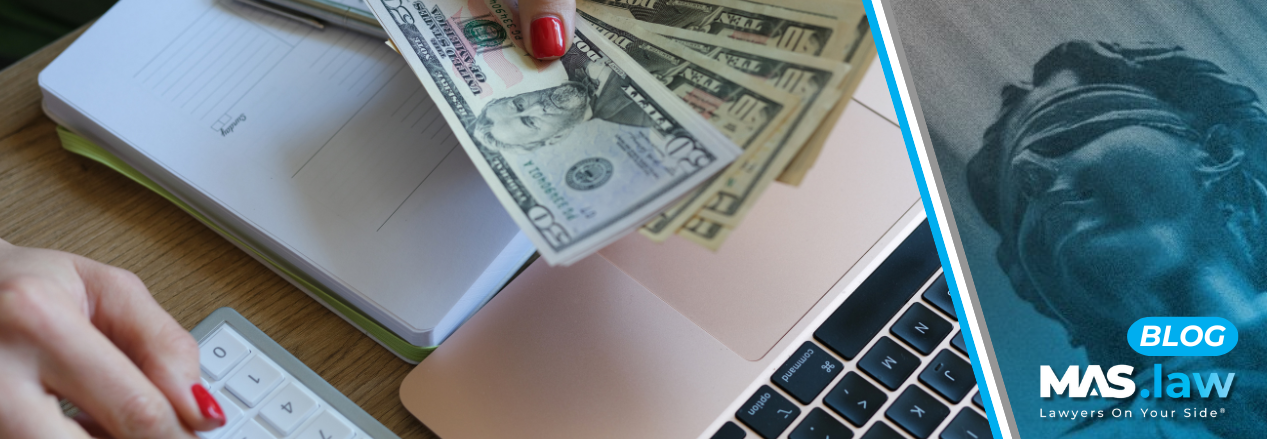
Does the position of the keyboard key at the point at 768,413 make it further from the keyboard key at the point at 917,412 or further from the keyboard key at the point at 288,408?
the keyboard key at the point at 288,408

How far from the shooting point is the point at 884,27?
544 mm

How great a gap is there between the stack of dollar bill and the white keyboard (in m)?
0.16

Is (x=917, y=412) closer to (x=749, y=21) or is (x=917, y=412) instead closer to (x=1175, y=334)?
(x=1175, y=334)

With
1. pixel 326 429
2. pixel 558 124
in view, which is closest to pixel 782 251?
pixel 558 124

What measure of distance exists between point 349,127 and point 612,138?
0.73 feet

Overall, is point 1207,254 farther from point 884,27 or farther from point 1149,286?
point 884,27

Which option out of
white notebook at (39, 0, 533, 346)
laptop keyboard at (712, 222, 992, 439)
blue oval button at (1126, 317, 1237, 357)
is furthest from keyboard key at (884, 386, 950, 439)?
white notebook at (39, 0, 533, 346)

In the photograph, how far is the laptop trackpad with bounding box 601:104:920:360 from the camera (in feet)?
1.71

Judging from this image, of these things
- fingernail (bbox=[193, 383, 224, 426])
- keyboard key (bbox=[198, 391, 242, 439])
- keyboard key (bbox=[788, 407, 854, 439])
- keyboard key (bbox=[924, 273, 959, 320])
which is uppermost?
keyboard key (bbox=[924, 273, 959, 320])

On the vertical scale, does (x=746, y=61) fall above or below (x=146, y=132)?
above

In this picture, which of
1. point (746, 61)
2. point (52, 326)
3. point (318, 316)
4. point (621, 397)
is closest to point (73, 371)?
point (52, 326)

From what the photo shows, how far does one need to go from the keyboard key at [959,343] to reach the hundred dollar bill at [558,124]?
193 millimetres

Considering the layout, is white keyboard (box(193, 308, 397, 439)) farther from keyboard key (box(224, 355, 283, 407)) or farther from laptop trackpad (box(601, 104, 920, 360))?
laptop trackpad (box(601, 104, 920, 360))

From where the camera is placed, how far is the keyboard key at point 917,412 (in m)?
0.47
